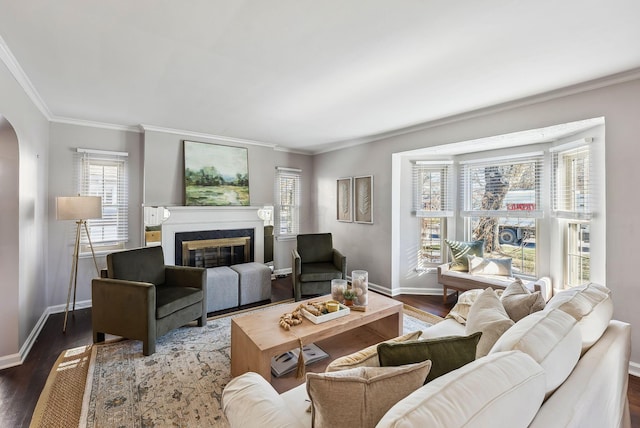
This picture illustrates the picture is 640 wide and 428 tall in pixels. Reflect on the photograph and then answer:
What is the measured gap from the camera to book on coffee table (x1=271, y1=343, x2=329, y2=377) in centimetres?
232

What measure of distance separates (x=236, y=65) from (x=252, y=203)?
2.96 metres

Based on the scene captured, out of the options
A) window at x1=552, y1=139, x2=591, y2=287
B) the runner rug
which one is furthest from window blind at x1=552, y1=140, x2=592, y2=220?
the runner rug

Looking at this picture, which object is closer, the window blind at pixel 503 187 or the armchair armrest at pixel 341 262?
the window blind at pixel 503 187

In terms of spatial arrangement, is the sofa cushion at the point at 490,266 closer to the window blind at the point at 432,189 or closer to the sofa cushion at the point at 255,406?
the window blind at the point at 432,189

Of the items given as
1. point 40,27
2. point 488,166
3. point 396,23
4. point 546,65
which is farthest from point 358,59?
point 488,166

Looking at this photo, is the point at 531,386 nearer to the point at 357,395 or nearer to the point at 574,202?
the point at 357,395

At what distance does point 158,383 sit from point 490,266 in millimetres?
3869

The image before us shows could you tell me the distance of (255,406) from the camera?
1.15 meters

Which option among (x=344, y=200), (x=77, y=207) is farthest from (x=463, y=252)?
(x=77, y=207)

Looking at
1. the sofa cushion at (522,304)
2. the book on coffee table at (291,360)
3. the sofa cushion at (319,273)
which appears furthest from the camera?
the sofa cushion at (319,273)

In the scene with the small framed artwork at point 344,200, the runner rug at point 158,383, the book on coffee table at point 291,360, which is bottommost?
the runner rug at point 158,383

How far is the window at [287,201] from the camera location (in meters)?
5.46

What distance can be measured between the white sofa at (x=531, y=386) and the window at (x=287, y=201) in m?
4.21

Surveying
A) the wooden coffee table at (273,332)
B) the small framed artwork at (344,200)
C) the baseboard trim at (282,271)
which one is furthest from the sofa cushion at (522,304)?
the baseboard trim at (282,271)
